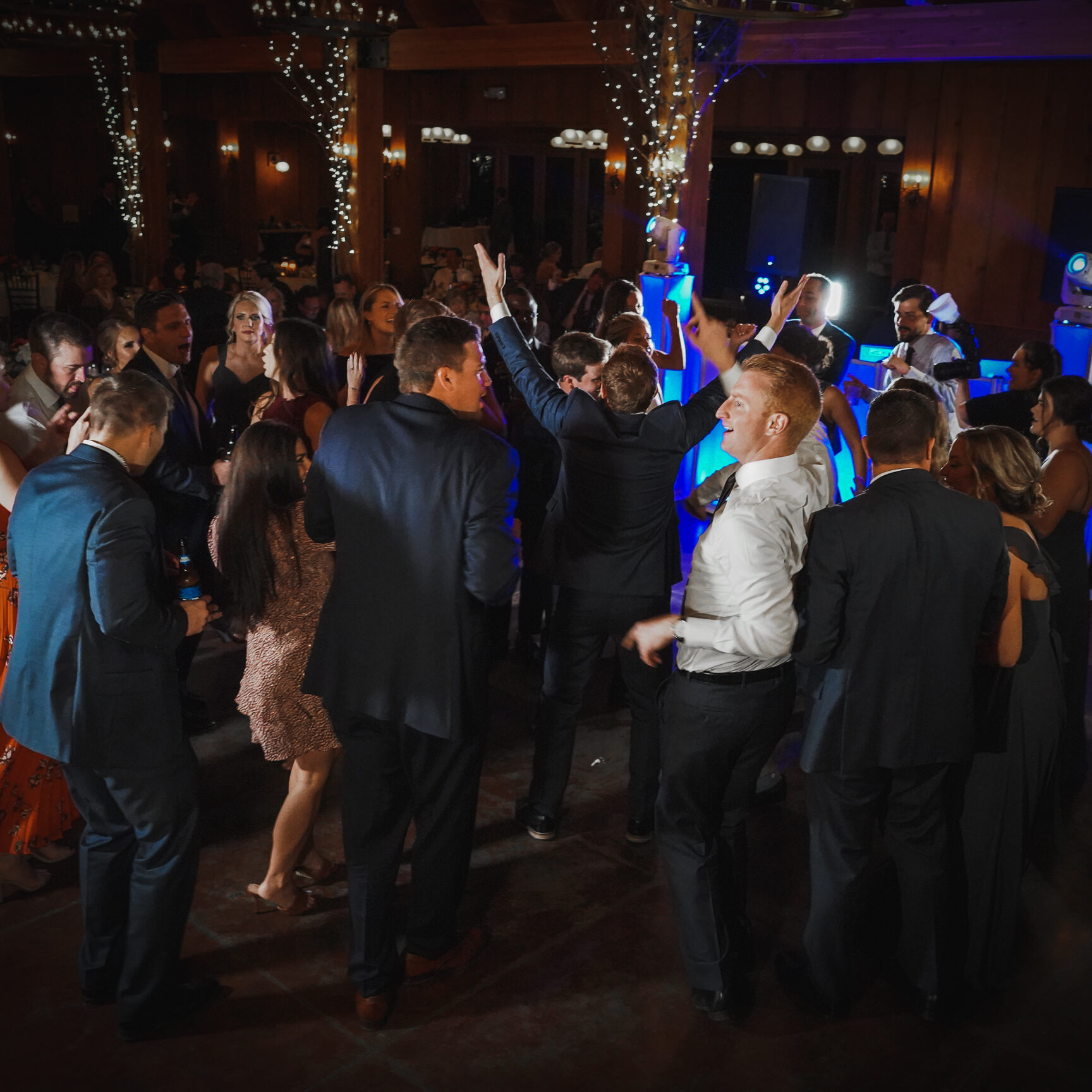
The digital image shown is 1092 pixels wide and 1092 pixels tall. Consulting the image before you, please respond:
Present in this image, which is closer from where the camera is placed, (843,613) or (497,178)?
(843,613)

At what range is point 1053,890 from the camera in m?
3.17

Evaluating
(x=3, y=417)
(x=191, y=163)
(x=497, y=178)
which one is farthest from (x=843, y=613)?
(x=191, y=163)

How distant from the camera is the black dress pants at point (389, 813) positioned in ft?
8.16

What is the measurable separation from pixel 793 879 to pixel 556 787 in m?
0.76

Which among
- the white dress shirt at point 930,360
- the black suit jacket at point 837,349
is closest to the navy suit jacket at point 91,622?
the black suit jacket at point 837,349

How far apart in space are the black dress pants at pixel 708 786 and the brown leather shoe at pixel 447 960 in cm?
56

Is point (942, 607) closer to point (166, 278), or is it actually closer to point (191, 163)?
point (166, 278)

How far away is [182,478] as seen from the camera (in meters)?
3.63

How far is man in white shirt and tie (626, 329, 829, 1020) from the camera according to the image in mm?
2318

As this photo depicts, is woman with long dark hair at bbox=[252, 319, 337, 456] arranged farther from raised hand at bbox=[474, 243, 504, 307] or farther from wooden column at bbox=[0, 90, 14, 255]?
wooden column at bbox=[0, 90, 14, 255]

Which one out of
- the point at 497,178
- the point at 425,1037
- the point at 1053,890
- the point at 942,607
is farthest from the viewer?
the point at 497,178

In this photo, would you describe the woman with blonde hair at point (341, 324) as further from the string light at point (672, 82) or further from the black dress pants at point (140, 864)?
the string light at point (672, 82)

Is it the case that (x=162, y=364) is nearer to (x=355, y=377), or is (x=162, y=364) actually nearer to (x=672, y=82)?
(x=355, y=377)

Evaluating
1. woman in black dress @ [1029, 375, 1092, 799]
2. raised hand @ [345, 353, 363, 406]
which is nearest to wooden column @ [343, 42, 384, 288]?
raised hand @ [345, 353, 363, 406]
